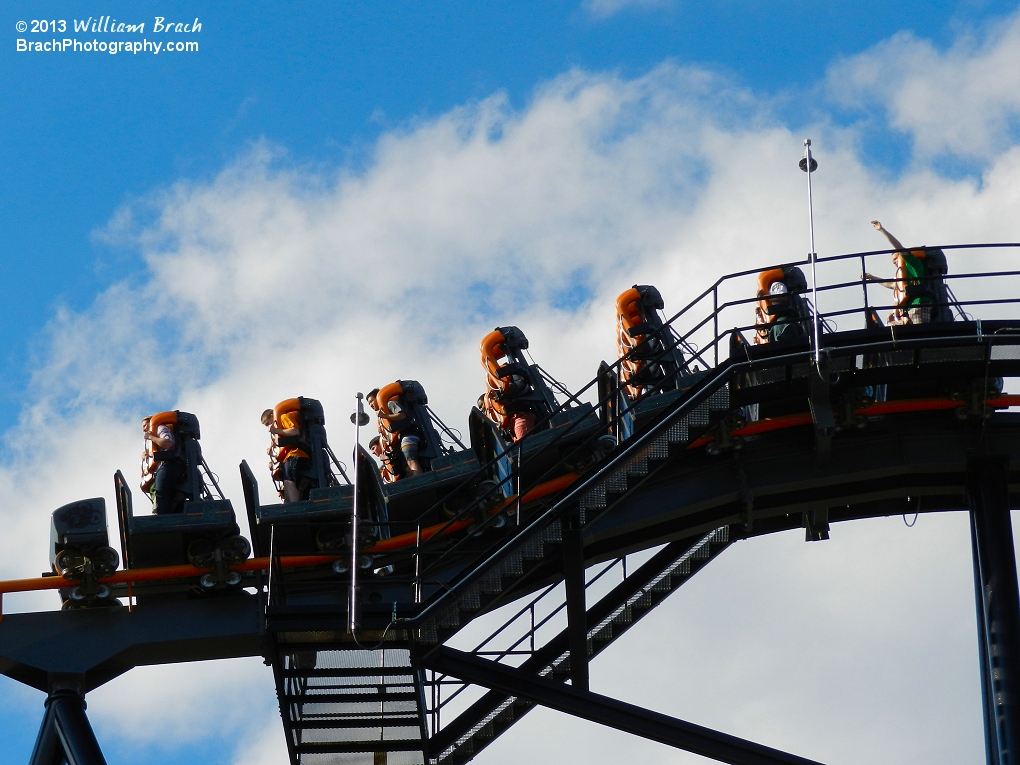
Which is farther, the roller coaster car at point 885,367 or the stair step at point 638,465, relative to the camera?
the stair step at point 638,465

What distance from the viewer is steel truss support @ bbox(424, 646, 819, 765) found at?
2120 centimetres

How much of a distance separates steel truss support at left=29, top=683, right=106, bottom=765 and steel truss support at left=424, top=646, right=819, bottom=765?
3.50 metres

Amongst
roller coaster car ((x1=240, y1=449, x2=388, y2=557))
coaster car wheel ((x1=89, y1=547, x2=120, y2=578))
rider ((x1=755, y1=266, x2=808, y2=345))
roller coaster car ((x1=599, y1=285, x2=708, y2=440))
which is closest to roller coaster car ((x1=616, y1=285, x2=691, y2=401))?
roller coaster car ((x1=599, y1=285, x2=708, y2=440))

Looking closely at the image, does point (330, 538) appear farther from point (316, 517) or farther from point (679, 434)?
point (679, 434)

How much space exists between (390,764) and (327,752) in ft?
2.26

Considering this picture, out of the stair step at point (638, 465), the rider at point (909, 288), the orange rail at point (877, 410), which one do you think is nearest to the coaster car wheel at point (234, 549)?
the stair step at point (638, 465)

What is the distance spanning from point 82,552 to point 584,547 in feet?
17.2

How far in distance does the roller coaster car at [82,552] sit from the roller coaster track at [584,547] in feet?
0.53

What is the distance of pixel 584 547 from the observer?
74.7 feet

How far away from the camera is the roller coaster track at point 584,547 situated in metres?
21.5

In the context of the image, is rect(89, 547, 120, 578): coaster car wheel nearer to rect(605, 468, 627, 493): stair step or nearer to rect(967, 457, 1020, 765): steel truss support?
rect(605, 468, 627, 493): stair step

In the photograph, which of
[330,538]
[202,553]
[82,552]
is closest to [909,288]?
[330,538]

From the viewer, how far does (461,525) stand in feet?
74.9

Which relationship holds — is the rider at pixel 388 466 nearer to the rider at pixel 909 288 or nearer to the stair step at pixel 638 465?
the stair step at pixel 638 465
